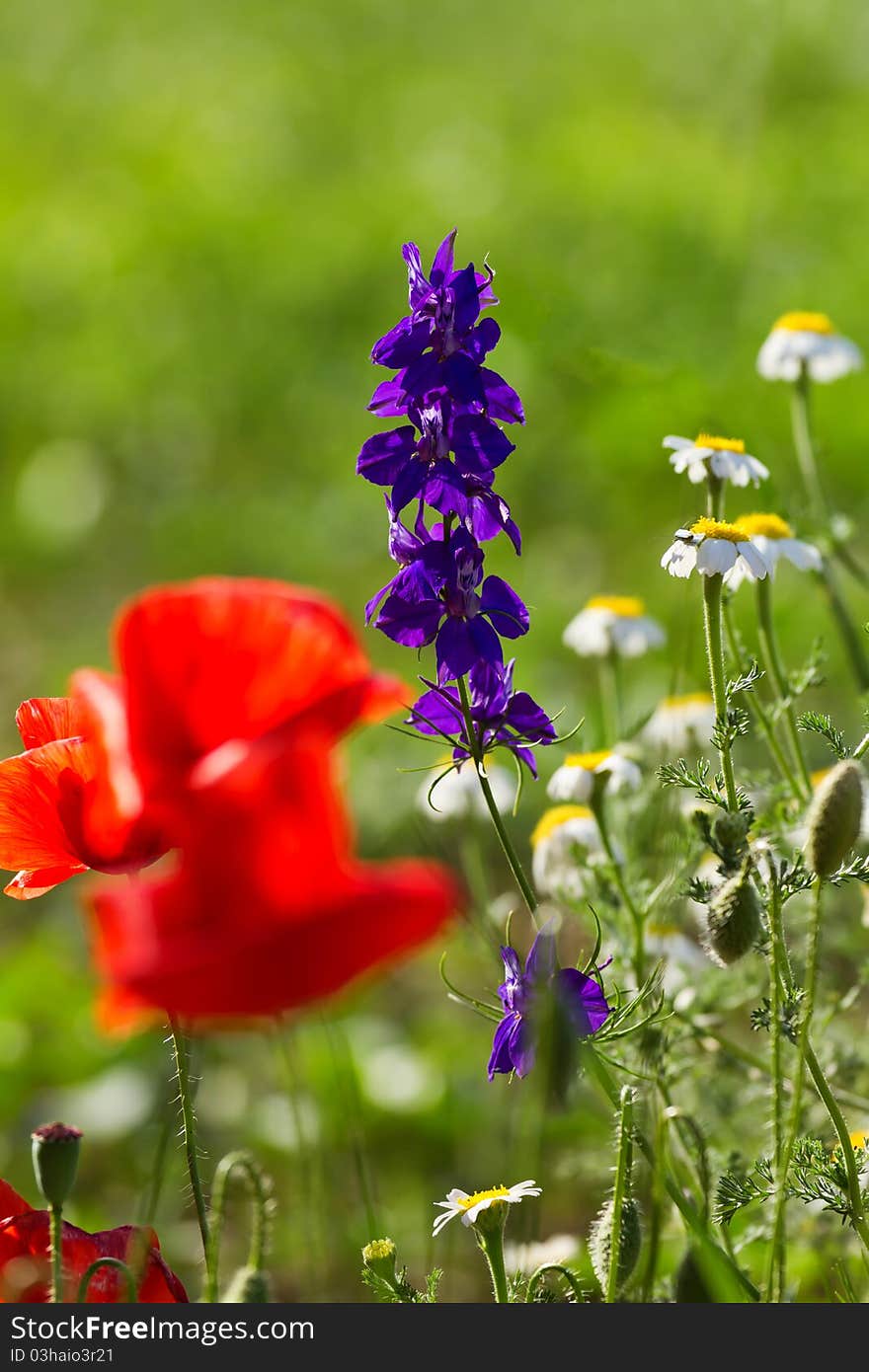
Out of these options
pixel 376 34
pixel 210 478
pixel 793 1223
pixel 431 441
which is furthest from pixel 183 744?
pixel 376 34

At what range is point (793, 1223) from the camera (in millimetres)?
1036

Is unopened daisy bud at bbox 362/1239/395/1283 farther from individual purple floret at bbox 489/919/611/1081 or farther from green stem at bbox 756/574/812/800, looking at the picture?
green stem at bbox 756/574/812/800

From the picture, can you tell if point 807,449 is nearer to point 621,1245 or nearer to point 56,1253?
point 621,1245

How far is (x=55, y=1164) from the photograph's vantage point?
60 cm

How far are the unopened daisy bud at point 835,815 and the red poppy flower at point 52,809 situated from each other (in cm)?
26

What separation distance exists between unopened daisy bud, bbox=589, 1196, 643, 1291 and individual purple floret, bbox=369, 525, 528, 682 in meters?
0.26

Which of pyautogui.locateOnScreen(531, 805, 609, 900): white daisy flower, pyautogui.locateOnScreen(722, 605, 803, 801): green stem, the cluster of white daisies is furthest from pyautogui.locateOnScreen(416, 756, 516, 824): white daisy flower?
pyautogui.locateOnScreen(722, 605, 803, 801): green stem

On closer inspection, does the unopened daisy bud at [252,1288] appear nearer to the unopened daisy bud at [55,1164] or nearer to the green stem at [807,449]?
the unopened daisy bud at [55,1164]

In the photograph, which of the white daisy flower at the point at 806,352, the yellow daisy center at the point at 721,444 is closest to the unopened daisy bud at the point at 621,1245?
the yellow daisy center at the point at 721,444

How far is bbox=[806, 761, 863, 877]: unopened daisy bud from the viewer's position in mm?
618

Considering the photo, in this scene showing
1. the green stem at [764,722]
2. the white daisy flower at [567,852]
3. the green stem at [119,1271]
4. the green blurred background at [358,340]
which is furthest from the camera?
the green blurred background at [358,340]

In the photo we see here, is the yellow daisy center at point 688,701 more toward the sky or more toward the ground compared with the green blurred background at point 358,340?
more toward the ground

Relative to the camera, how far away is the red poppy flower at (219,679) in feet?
1.52

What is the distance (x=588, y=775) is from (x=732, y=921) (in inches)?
10.3
